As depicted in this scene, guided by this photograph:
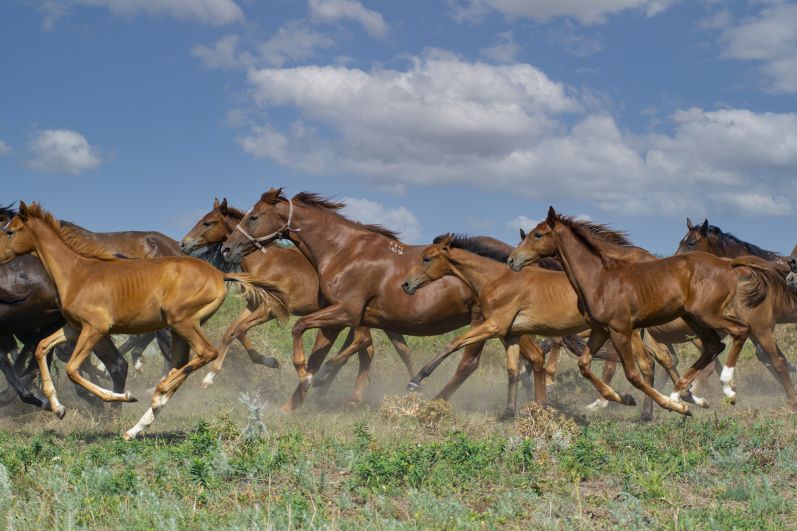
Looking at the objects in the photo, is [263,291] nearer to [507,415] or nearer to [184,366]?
[184,366]

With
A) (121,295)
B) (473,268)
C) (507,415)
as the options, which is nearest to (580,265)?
(473,268)

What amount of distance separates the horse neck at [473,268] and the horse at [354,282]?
0.48 meters

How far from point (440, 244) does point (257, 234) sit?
7.60 ft

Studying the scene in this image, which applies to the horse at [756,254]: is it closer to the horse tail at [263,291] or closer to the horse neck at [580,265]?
the horse neck at [580,265]

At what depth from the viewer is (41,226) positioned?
8.69 metres

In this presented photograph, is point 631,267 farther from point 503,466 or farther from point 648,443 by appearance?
point 503,466

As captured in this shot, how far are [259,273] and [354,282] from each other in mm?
2646

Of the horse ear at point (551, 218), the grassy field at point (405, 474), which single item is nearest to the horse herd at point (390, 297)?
the horse ear at point (551, 218)

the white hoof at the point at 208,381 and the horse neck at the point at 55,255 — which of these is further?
the white hoof at the point at 208,381

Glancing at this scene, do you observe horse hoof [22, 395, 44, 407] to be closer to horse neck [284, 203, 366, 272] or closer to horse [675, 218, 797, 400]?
horse neck [284, 203, 366, 272]

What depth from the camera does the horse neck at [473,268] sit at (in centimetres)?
1022

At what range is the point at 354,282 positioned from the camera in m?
10.8

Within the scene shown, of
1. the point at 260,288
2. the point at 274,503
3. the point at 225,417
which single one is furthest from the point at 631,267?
the point at 274,503

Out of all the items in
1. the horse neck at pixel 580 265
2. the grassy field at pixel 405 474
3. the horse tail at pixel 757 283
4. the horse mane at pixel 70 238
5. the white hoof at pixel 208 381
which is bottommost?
the grassy field at pixel 405 474
